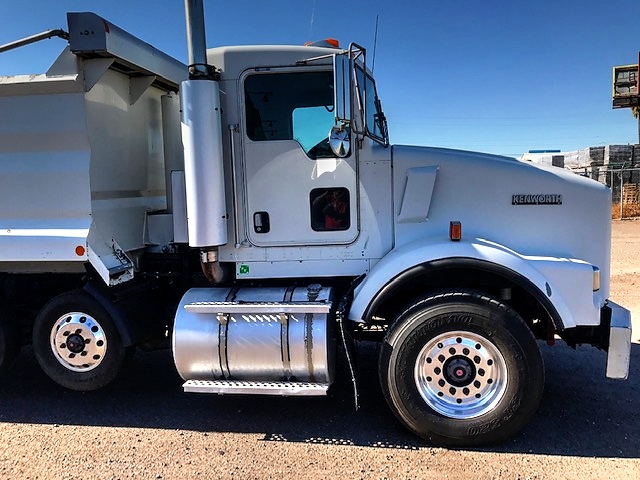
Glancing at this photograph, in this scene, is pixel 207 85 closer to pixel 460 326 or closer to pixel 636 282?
pixel 460 326

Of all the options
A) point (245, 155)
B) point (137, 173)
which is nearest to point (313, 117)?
point (245, 155)

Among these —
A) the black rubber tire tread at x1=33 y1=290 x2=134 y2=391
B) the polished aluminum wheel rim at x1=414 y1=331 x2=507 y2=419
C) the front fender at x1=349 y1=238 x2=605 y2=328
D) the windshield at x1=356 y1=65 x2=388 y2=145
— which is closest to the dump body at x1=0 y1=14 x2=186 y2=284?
the black rubber tire tread at x1=33 y1=290 x2=134 y2=391

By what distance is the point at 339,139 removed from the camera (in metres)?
3.71

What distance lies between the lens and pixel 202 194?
4.01 metres

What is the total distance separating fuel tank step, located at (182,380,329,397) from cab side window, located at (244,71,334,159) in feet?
5.61

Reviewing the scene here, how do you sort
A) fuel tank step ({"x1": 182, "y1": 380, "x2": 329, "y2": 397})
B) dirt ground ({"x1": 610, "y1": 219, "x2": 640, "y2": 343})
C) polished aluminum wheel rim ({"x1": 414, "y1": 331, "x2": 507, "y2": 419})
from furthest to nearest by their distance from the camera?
dirt ground ({"x1": 610, "y1": 219, "x2": 640, "y2": 343}) → fuel tank step ({"x1": 182, "y1": 380, "x2": 329, "y2": 397}) → polished aluminum wheel rim ({"x1": 414, "y1": 331, "x2": 507, "y2": 419})

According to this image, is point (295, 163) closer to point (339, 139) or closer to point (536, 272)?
point (339, 139)

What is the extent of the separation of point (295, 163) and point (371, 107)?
2.85ft

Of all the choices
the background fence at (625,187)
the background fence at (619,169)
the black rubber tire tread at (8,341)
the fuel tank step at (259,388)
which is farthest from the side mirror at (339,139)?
the background fence at (625,187)

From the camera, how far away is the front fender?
147 inches

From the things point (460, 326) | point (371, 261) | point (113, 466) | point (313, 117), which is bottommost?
point (113, 466)

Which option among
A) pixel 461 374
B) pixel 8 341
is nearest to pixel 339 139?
pixel 461 374

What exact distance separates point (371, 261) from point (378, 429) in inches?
49.4

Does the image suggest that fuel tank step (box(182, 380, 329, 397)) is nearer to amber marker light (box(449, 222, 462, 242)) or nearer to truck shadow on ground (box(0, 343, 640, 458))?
truck shadow on ground (box(0, 343, 640, 458))
